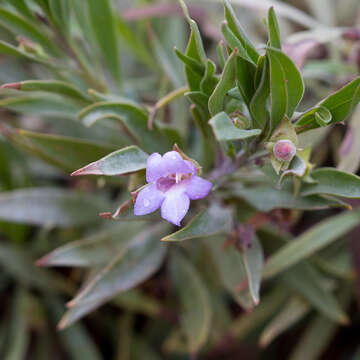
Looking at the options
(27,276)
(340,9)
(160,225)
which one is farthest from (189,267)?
(340,9)

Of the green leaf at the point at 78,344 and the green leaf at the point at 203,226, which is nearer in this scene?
the green leaf at the point at 203,226

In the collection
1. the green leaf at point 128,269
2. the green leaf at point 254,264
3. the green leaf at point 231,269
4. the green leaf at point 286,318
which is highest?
the green leaf at point 254,264

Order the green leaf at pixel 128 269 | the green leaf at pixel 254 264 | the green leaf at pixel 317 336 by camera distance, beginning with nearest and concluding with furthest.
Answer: the green leaf at pixel 254 264 → the green leaf at pixel 128 269 → the green leaf at pixel 317 336

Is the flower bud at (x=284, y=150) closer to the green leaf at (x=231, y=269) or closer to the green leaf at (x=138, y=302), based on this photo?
the green leaf at (x=231, y=269)

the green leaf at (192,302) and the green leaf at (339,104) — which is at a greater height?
the green leaf at (339,104)

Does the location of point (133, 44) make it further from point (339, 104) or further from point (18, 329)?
point (18, 329)

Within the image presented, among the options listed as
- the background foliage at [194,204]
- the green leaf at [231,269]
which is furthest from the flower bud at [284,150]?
the green leaf at [231,269]

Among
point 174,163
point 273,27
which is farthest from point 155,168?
point 273,27
